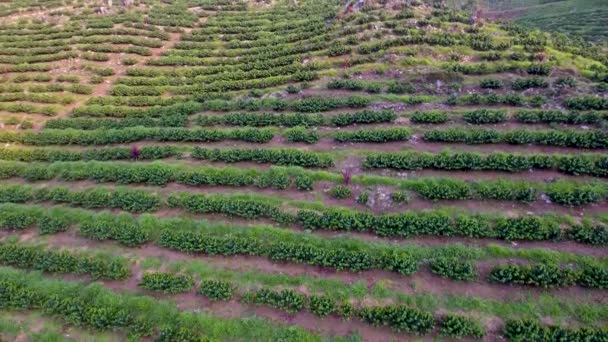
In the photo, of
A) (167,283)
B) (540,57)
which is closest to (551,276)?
(167,283)

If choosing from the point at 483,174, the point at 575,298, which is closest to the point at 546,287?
the point at 575,298

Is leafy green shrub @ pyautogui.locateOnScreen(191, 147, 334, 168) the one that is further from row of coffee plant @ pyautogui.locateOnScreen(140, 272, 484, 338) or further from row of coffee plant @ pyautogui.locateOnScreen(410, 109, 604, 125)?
row of coffee plant @ pyautogui.locateOnScreen(140, 272, 484, 338)

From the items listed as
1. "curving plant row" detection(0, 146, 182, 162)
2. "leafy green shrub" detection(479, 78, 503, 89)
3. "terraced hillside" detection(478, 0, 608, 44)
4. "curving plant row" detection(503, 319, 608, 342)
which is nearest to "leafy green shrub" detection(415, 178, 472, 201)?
"curving plant row" detection(503, 319, 608, 342)

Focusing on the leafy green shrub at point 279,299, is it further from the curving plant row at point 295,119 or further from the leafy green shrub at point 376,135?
the curving plant row at point 295,119

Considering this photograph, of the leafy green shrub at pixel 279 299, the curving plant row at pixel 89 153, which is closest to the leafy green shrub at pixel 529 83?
the leafy green shrub at pixel 279 299

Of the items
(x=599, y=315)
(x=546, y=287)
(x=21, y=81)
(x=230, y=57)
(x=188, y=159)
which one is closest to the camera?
(x=599, y=315)

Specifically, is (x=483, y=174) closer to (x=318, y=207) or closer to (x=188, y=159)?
(x=318, y=207)
